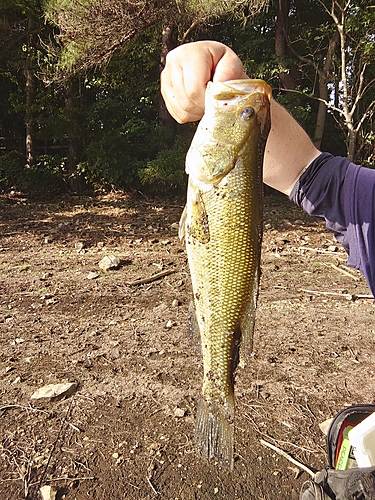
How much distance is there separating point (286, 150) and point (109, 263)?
4786mm

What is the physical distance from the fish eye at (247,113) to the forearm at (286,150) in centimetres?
51

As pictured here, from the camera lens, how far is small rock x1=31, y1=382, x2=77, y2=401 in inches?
144

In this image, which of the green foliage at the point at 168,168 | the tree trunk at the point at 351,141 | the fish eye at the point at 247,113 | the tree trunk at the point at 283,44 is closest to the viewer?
the fish eye at the point at 247,113

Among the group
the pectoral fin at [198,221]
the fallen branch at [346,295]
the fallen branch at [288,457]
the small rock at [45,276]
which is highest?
the pectoral fin at [198,221]

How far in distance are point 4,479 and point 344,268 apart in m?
5.46

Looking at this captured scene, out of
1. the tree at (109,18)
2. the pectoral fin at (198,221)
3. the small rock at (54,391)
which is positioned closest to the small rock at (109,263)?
the small rock at (54,391)

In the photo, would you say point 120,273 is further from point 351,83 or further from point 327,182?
point 351,83

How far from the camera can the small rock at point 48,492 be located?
9.12 ft

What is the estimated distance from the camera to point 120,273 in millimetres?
6652

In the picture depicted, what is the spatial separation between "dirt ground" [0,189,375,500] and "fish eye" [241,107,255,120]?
3.31 feet

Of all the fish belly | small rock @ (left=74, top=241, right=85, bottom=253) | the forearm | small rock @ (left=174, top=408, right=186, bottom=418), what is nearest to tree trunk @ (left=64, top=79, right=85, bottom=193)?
small rock @ (left=74, top=241, right=85, bottom=253)

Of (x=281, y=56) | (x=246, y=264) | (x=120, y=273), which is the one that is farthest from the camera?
(x=281, y=56)

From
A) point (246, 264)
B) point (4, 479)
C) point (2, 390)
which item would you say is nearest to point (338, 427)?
point (246, 264)

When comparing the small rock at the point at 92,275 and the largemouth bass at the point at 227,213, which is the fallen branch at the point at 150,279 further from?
the largemouth bass at the point at 227,213
